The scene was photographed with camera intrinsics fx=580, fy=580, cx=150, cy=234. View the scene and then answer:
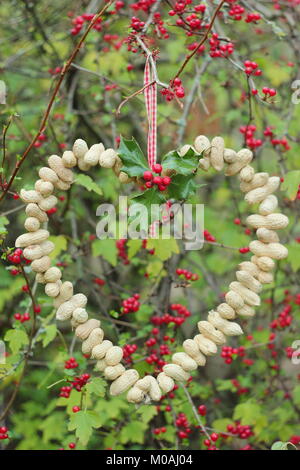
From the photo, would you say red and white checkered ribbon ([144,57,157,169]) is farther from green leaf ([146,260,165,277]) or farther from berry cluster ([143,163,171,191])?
green leaf ([146,260,165,277])

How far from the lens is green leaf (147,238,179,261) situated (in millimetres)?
1979

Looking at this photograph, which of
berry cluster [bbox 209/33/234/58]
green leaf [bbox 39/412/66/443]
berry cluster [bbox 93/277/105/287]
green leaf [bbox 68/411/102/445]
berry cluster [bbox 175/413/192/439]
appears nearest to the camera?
green leaf [bbox 68/411/102/445]

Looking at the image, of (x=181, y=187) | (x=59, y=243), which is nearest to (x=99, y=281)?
(x=59, y=243)

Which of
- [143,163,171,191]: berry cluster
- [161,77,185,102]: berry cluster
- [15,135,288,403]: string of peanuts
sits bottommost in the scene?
[15,135,288,403]: string of peanuts

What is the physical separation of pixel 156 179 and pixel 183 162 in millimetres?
83

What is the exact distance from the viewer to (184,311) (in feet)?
6.81

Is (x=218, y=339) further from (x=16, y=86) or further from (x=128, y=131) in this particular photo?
(x=16, y=86)

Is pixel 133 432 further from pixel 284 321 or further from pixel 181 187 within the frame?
pixel 181 187

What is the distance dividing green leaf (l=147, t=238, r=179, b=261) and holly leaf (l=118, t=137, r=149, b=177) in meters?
0.53

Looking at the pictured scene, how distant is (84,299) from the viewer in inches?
60.5

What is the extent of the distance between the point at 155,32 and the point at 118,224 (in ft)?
2.32

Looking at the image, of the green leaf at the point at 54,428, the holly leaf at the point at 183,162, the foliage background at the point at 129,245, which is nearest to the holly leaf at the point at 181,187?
the holly leaf at the point at 183,162

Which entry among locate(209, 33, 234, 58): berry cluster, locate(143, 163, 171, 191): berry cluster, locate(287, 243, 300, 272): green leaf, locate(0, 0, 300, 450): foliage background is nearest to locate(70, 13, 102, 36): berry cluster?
locate(0, 0, 300, 450): foliage background
